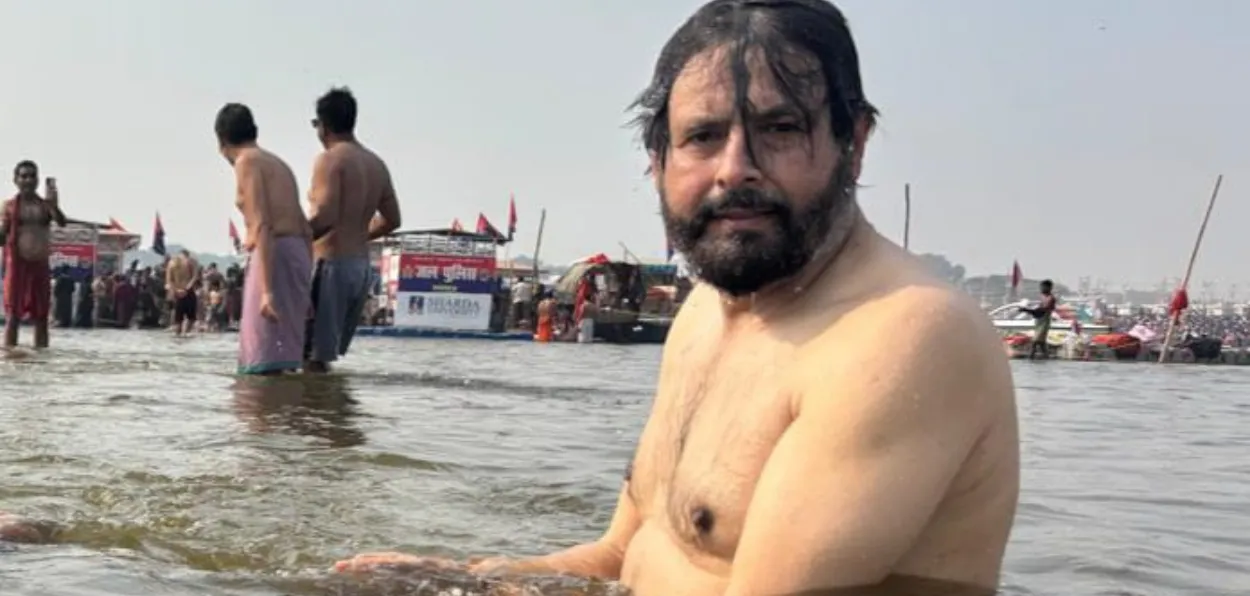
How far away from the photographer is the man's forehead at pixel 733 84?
2299 mm

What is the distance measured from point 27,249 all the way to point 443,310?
2058 cm

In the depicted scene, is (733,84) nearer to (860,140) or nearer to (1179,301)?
(860,140)

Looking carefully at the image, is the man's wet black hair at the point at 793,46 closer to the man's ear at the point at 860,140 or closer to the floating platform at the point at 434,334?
the man's ear at the point at 860,140

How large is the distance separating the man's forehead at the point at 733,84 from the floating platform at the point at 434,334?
2725 cm

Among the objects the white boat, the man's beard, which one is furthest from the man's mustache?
the white boat

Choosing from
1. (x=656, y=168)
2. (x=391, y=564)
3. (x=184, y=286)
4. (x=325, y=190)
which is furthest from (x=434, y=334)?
(x=656, y=168)

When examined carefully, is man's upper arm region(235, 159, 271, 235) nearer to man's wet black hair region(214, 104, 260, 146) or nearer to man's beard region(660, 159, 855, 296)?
man's wet black hair region(214, 104, 260, 146)

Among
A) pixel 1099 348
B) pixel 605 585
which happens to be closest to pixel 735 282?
pixel 605 585

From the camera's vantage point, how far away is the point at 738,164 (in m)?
2.30

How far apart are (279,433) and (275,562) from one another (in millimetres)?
2247

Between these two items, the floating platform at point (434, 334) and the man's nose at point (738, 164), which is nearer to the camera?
the man's nose at point (738, 164)

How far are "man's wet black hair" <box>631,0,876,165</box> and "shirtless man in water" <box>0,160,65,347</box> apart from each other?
34.3 ft

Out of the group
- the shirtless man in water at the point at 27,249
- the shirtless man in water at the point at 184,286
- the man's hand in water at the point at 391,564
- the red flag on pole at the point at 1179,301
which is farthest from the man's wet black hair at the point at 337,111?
the red flag on pole at the point at 1179,301

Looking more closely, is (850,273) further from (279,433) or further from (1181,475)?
(1181,475)
